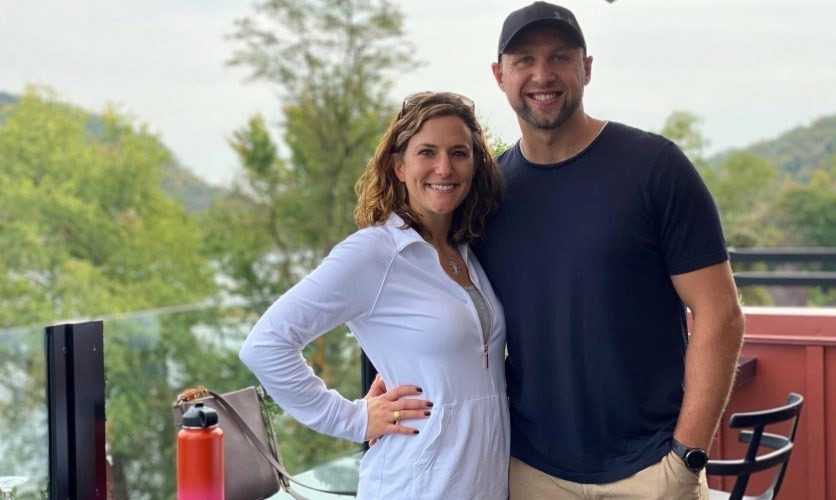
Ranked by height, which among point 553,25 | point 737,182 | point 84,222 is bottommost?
point 553,25

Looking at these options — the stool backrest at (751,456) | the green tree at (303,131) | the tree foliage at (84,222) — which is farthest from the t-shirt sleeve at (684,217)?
the tree foliage at (84,222)

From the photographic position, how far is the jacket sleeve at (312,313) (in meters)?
1.64

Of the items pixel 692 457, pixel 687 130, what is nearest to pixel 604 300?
pixel 692 457

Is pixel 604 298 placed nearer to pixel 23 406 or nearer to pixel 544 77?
pixel 544 77

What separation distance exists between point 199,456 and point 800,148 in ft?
57.4

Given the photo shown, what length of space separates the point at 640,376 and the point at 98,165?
1822 cm

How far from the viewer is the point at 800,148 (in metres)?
17.8

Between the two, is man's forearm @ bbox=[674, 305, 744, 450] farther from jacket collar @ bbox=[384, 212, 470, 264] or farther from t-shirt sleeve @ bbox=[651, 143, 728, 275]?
jacket collar @ bbox=[384, 212, 470, 264]

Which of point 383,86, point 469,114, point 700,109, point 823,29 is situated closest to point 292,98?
point 383,86

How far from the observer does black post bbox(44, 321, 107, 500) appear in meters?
2.01

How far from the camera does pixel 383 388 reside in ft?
5.98

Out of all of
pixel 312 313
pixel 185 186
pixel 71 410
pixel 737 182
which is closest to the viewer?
pixel 312 313

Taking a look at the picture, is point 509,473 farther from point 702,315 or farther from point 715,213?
point 715,213

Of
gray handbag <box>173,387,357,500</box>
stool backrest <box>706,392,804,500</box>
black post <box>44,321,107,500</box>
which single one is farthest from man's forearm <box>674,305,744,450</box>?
black post <box>44,321,107,500</box>
